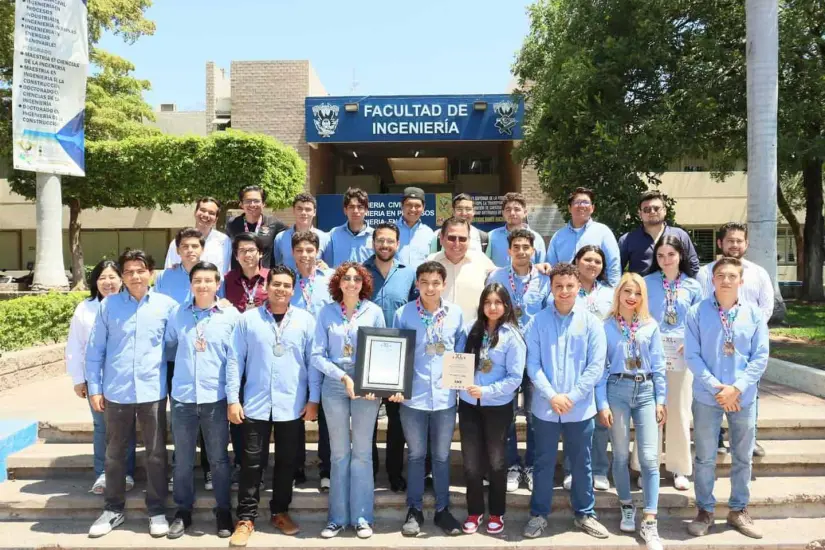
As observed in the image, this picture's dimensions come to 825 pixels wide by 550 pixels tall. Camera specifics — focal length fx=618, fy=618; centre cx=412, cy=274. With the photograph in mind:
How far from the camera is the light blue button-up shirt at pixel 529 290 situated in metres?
4.75

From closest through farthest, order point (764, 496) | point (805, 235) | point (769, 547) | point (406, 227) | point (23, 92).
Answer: point (769, 547) → point (764, 496) → point (406, 227) → point (23, 92) → point (805, 235)

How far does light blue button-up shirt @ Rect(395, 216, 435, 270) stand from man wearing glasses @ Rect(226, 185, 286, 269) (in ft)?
4.08

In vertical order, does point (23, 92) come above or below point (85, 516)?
above

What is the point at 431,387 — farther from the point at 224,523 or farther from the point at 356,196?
the point at 356,196

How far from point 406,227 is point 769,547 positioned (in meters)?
3.66

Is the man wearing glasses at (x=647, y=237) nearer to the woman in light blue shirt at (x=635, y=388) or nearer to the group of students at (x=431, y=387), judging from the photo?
the group of students at (x=431, y=387)

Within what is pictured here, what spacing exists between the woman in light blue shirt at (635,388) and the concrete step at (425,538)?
292 millimetres

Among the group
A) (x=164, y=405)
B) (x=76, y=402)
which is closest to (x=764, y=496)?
(x=164, y=405)

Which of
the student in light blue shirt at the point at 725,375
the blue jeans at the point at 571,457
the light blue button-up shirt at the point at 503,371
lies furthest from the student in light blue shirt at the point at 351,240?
the student in light blue shirt at the point at 725,375

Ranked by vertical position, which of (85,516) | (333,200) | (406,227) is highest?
(333,200)

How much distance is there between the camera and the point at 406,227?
18.2ft

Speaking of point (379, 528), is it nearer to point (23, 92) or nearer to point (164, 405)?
point (164, 405)

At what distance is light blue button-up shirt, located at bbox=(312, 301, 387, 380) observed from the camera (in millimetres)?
4312

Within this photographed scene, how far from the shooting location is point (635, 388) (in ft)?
14.1
